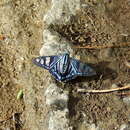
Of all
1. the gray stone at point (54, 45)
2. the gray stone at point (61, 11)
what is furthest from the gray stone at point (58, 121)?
the gray stone at point (61, 11)

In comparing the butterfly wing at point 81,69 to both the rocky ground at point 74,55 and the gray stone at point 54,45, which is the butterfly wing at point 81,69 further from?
the gray stone at point 54,45

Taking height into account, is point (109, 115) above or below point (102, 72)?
below

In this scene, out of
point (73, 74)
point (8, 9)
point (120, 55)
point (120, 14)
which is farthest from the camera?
point (8, 9)

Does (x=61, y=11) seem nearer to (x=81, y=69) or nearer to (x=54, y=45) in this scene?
(x=54, y=45)

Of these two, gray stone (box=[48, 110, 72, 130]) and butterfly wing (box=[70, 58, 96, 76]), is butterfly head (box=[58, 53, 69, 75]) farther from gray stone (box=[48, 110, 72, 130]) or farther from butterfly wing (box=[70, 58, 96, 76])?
gray stone (box=[48, 110, 72, 130])

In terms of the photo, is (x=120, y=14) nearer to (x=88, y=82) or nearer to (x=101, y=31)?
(x=101, y=31)

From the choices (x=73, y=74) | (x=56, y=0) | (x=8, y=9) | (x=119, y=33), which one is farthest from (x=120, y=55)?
(x=8, y=9)
